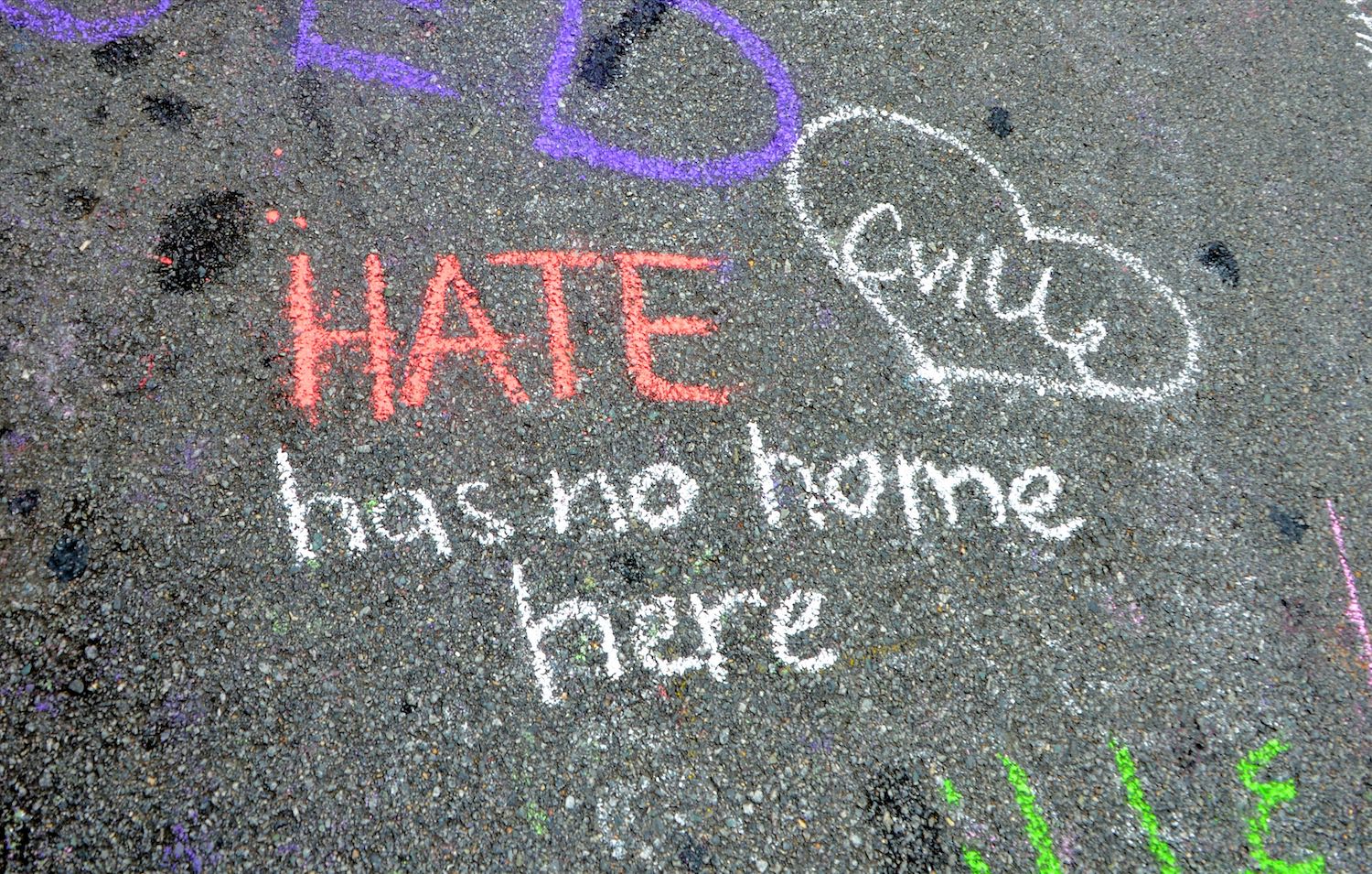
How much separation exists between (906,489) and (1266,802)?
3.99ft

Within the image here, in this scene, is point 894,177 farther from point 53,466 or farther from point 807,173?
point 53,466

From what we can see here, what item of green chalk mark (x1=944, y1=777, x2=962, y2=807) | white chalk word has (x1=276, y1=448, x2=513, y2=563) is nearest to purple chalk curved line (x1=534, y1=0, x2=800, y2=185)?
white chalk word has (x1=276, y1=448, x2=513, y2=563)

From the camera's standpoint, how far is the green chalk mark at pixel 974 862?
201cm

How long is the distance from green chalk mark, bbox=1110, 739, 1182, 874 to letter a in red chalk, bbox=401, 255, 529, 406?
74.9 inches

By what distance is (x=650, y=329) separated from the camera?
2574 millimetres

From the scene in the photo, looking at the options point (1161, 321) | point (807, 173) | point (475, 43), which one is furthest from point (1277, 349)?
point (475, 43)

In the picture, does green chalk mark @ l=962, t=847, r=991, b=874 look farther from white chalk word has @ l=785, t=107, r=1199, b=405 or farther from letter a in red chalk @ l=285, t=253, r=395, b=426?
letter a in red chalk @ l=285, t=253, r=395, b=426

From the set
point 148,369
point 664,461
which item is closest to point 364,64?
point 148,369

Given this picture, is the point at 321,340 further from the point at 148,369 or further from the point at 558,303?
the point at 558,303

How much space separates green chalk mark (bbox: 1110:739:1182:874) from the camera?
81.4 inches

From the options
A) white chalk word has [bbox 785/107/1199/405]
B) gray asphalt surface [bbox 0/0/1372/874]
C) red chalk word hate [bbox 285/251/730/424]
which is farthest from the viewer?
white chalk word has [bbox 785/107/1199/405]

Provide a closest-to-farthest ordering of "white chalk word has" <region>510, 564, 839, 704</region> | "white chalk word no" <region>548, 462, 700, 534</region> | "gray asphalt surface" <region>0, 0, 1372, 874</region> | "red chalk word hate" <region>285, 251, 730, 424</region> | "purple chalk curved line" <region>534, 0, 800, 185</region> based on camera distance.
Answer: "gray asphalt surface" <region>0, 0, 1372, 874</region> < "white chalk word has" <region>510, 564, 839, 704</region> < "white chalk word no" <region>548, 462, 700, 534</region> < "red chalk word hate" <region>285, 251, 730, 424</region> < "purple chalk curved line" <region>534, 0, 800, 185</region>

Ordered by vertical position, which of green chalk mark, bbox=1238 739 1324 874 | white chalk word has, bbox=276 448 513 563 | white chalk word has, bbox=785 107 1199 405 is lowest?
white chalk word has, bbox=276 448 513 563

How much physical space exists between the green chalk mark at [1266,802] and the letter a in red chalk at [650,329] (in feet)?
5.69
